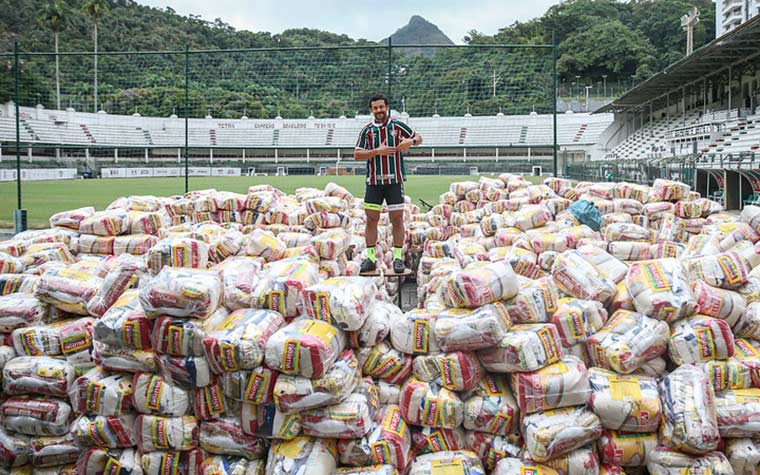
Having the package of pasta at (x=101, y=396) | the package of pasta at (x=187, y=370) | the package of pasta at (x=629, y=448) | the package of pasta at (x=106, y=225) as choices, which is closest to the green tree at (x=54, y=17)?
the package of pasta at (x=106, y=225)

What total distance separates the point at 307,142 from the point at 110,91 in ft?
43.8

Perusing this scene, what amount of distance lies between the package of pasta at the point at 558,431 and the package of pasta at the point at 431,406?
38cm

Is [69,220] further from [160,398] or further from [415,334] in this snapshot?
[415,334]

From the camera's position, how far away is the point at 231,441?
3.31 m

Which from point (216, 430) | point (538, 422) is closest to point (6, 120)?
point (216, 430)

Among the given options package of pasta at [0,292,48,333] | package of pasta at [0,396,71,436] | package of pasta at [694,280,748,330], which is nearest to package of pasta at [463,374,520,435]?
package of pasta at [694,280,748,330]

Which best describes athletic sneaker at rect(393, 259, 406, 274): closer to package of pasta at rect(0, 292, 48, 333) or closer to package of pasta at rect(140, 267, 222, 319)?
package of pasta at rect(140, 267, 222, 319)

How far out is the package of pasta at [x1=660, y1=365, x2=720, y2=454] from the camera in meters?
3.04

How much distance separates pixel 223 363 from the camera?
3.21 meters

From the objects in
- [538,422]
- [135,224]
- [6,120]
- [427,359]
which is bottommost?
[538,422]

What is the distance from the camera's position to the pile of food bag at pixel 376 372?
10.4 ft

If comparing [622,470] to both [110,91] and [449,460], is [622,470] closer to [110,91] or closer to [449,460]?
[449,460]

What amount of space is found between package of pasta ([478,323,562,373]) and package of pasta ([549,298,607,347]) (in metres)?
0.09

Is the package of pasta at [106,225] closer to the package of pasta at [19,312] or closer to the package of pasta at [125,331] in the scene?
the package of pasta at [19,312]
